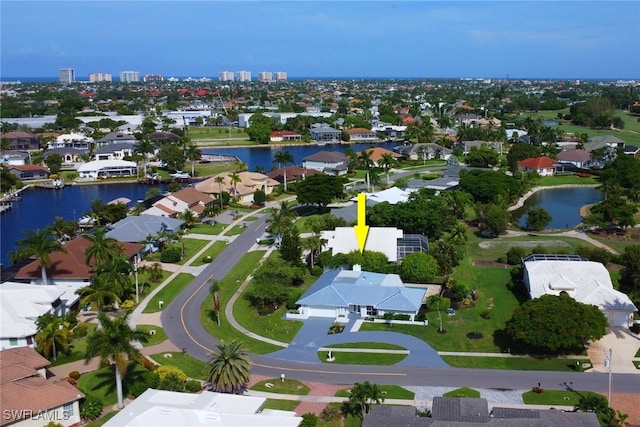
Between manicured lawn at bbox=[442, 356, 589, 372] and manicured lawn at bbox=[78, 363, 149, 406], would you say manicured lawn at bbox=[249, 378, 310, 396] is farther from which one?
manicured lawn at bbox=[442, 356, 589, 372]

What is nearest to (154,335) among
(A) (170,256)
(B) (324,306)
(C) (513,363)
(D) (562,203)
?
(B) (324,306)

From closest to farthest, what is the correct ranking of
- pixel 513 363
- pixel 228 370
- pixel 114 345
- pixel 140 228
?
1. pixel 114 345
2. pixel 228 370
3. pixel 513 363
4. pixel 140 228

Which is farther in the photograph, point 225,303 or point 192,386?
point 225,303

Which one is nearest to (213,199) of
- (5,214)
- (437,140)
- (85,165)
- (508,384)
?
(5,214)

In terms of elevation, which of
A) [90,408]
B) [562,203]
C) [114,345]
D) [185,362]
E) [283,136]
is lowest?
[185,362]

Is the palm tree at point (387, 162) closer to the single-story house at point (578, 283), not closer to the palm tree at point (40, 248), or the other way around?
the single-story house at point (578, 283)

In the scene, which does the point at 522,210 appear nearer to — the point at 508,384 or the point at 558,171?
the point at 558,171

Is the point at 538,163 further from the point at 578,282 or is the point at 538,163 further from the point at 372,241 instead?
the point at 578,282
